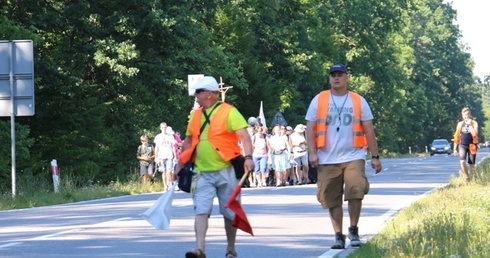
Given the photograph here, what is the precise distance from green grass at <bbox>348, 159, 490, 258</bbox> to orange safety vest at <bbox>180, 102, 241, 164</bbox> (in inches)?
62.3

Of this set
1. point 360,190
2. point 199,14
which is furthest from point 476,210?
point 199,14

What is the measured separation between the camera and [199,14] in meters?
48.3

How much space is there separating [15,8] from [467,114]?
63.3 ft

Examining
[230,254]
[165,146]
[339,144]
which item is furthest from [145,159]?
[230,254]

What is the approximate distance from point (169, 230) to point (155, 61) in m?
29.2

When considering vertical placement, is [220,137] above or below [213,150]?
above

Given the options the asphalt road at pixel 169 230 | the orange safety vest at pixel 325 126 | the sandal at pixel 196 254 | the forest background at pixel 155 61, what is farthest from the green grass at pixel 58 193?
the sandal at pixel 196 254

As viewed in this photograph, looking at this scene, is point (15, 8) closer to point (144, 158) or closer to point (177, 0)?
point (177, 0)

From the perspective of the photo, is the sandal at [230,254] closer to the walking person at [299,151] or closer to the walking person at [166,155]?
the walking person at [166,155]

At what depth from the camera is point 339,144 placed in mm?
12586

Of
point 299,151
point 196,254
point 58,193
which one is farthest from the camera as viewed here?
point 299,151

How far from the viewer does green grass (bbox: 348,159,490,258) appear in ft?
36.0

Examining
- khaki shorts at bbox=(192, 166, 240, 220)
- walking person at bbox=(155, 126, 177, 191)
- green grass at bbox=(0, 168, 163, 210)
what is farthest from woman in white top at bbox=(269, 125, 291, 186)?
khaki shorts at bbox=(192, 166, 240, 220)

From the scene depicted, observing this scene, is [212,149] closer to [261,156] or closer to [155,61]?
[261,156]
